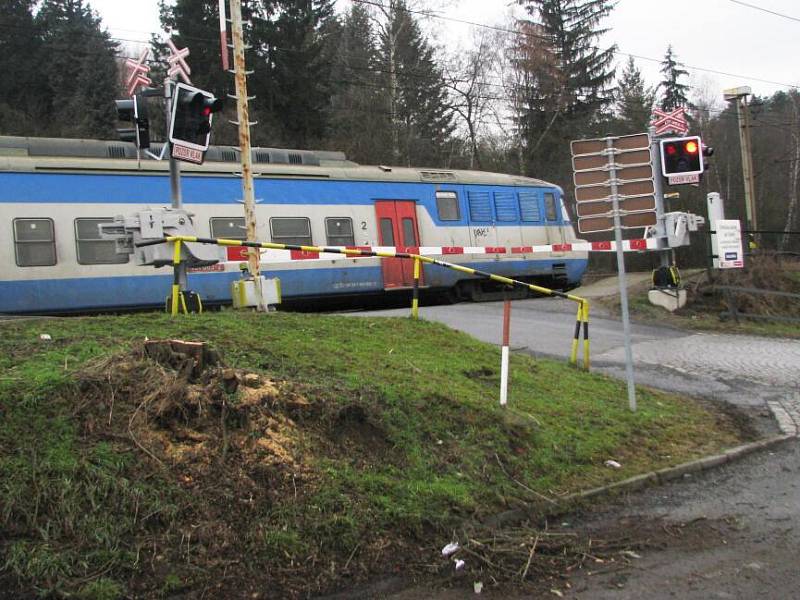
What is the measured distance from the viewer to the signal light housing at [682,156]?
13.6 m

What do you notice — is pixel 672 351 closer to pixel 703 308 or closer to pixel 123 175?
pixel 703 308

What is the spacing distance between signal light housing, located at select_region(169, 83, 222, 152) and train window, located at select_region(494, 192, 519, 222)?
35.7ft

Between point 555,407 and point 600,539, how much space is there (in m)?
2.58

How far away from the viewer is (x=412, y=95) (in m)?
40.6

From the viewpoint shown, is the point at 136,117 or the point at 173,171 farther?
the point at 173,171

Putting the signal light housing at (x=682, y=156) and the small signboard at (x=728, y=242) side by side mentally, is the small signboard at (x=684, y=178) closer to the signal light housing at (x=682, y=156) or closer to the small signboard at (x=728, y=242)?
the signal light housing at (x=682, y=156)

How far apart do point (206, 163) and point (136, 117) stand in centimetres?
632

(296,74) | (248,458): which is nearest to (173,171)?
(248,458)

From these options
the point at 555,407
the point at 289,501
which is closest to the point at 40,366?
the point at 289,501

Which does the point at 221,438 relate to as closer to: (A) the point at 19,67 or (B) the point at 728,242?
(B) the point at 728,242

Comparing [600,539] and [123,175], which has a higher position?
[123,175]

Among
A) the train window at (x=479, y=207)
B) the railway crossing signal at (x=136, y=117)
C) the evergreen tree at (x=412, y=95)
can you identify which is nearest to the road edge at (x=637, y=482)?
the railway crossing signal at (x=136, y=117)

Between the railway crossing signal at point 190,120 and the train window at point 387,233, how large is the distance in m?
8.08

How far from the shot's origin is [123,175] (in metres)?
13.2
